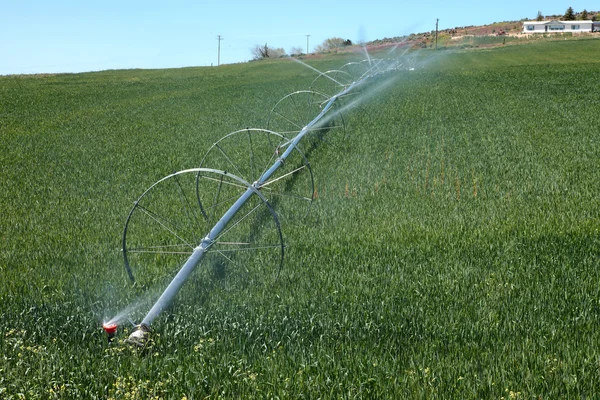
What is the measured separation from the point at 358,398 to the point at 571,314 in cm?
220

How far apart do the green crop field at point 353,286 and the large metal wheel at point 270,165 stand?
26 centimetres

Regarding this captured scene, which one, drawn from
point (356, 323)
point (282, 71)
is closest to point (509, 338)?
point (356, 323)

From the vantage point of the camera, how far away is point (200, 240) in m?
6.09

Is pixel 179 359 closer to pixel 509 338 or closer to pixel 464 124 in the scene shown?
pixel 509 338

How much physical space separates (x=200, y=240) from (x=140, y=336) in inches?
70.1

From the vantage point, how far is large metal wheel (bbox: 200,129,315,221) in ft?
25.7

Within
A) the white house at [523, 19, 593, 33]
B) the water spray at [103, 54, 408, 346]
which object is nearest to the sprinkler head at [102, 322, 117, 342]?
the water spray at [103, 54, 408, 346]

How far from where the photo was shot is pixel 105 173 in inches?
420

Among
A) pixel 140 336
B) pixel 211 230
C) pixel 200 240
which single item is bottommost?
pixel 140 336

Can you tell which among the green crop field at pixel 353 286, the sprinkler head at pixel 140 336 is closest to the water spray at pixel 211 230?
the sprinkler head at pixel 140 336

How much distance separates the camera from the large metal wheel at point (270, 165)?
7827mm

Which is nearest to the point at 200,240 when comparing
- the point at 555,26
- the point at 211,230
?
the point at 211,230

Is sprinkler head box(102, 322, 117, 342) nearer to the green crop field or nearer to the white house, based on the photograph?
the green crop field

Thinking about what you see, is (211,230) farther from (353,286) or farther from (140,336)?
(140,336)
